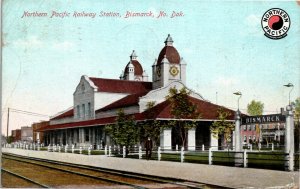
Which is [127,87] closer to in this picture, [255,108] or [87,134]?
[87,134]

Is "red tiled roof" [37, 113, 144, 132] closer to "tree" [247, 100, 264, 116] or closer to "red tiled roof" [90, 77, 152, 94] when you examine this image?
"red tiled roof" [90, 77, 152, 94]

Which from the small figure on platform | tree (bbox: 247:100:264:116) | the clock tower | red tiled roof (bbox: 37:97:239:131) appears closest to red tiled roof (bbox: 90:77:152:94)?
the clock tower

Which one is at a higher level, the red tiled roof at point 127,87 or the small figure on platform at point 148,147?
the red tiled roof at point 127,87

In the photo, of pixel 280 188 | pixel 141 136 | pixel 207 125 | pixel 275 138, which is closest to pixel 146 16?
pixel 280 188

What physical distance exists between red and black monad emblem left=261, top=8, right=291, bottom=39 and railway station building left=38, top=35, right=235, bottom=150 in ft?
12.4

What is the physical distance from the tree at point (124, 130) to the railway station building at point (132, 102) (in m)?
0.46

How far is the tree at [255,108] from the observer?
16.7m

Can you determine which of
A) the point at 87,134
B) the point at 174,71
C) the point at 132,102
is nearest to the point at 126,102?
the point at 132,102

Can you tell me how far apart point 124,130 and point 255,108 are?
7085 millimetres

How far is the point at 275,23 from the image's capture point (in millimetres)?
14438

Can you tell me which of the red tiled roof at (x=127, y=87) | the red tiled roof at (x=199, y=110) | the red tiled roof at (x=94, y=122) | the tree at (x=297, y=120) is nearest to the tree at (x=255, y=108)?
the tree at (x=297, y=120)

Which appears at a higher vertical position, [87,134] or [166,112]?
[166,112]

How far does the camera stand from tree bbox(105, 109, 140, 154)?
22.2 m

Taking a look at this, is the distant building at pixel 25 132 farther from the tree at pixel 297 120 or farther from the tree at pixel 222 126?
the tree at pixel 297 120
